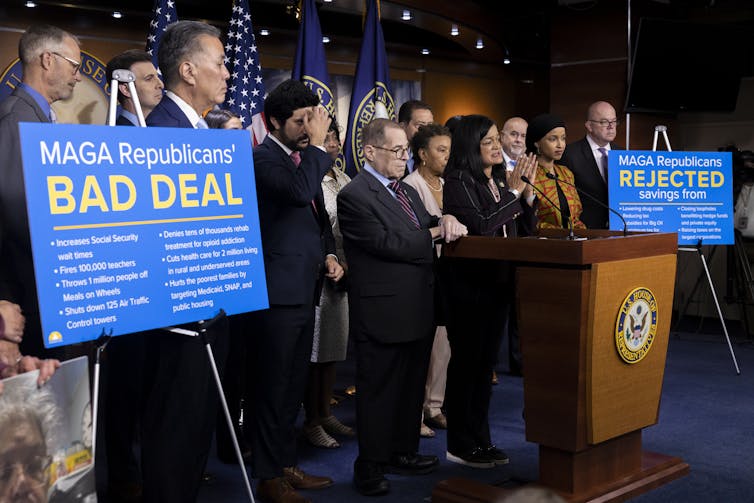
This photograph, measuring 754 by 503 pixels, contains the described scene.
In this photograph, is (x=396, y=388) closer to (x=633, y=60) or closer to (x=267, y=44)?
(x=633, y=60)

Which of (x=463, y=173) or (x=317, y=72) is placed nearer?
(x=463, y=173)

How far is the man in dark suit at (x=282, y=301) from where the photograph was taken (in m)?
3.09

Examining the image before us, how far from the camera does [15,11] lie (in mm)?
8039

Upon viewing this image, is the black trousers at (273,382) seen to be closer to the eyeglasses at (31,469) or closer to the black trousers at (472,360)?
the black trousers at (472,360)

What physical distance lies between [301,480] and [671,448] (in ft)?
5.63

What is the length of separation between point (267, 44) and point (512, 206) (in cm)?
703

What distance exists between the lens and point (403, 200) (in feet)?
11.3

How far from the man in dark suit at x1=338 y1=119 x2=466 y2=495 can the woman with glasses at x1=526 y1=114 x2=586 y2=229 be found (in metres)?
→ 1.22

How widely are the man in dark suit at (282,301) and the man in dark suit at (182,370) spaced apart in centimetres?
50

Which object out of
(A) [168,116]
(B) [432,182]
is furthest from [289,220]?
(B) [432,182]

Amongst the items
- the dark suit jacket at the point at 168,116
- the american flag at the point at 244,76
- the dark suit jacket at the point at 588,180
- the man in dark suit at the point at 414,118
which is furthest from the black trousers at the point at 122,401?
the dark suit jacket at the point at 588,180

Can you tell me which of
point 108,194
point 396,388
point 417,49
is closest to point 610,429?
point 396,388

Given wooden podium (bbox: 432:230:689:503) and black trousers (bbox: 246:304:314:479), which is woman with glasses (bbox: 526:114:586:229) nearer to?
wooden podium (bbox: 432:230:689:503)

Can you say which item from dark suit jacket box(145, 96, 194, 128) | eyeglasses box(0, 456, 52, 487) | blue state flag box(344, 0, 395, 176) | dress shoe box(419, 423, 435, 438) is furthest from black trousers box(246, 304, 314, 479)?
blue state flag box(344, 0, 395, 176)
